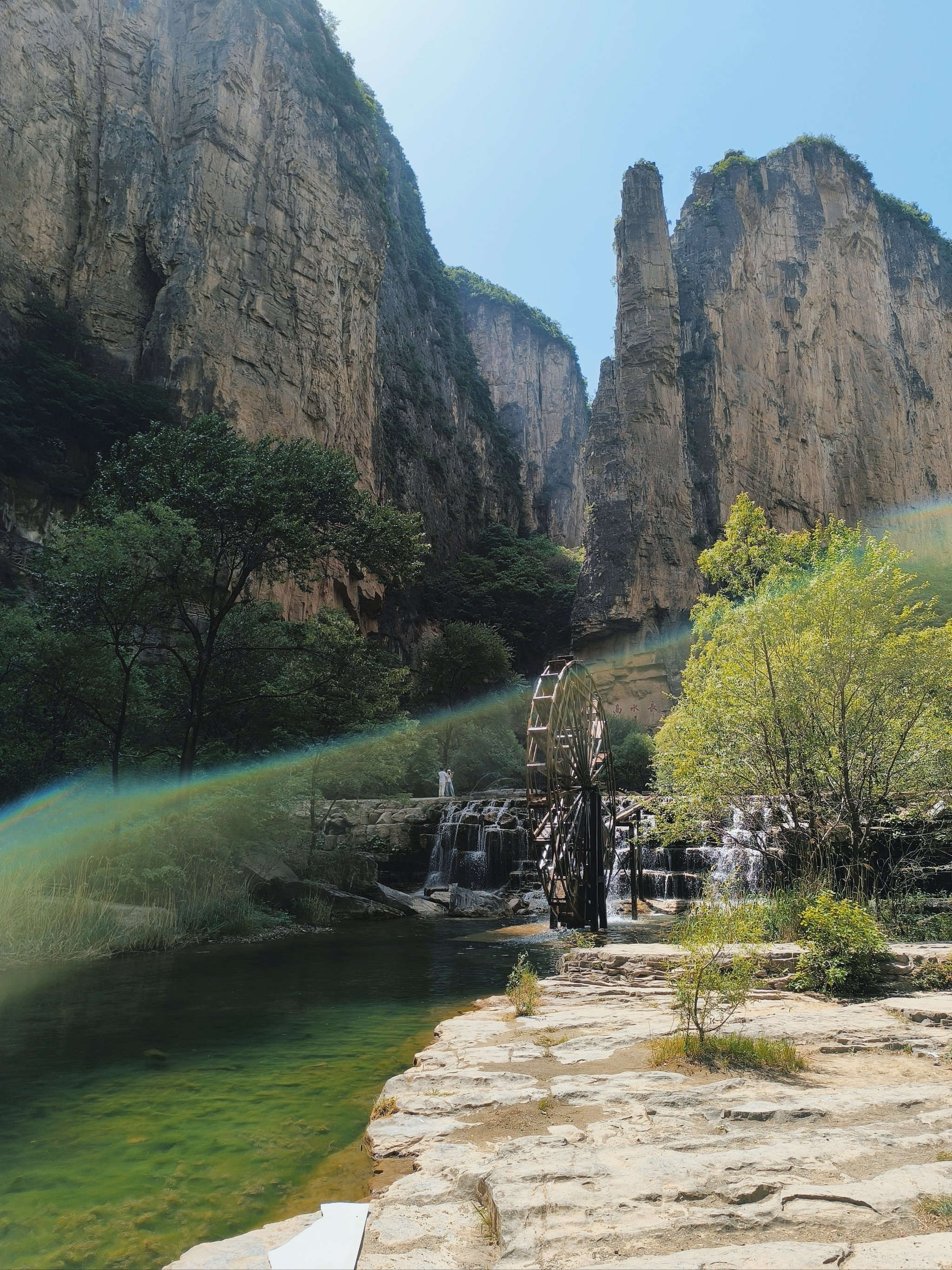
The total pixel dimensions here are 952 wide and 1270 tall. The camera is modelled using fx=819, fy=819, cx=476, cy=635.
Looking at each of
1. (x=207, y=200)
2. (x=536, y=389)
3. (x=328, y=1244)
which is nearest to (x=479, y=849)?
(x=328, y=1244)

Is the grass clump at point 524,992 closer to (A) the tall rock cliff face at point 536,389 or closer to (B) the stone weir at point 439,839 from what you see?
(B) the stone weir at point 439,839

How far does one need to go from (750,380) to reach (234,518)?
34.6 meters

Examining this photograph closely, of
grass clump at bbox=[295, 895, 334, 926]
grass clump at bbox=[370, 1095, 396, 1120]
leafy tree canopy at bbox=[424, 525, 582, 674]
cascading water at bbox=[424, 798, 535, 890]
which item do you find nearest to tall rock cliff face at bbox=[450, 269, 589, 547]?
leafy tree canopy at bbox=[424, 525, 582, 674]

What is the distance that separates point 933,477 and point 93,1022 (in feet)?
170

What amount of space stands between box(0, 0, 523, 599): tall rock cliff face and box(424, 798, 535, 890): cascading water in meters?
16.3

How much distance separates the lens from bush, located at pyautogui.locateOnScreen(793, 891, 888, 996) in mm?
6484

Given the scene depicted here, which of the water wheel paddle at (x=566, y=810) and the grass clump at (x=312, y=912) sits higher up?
the water wheel paddle at (x=566, y=810)

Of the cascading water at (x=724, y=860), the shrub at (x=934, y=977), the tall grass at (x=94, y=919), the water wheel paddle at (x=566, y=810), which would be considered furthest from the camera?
the water wheel paddle at (x=566, y=810)

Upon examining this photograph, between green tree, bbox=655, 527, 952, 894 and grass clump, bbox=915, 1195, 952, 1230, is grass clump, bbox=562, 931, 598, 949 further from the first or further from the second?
grass clump, bbox=915, 1195, 952, 1230

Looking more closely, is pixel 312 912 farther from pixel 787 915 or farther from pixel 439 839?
pixel 787 915

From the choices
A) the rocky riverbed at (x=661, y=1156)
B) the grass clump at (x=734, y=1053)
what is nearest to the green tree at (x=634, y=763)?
the rocky riverbed at (x=661, y=1156)

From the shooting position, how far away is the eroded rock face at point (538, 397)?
6456 cm

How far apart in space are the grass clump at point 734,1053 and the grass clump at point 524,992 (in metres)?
1.95

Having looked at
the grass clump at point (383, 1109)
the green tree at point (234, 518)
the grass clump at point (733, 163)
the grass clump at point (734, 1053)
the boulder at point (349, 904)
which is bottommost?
the boulder at point (349, 904)
